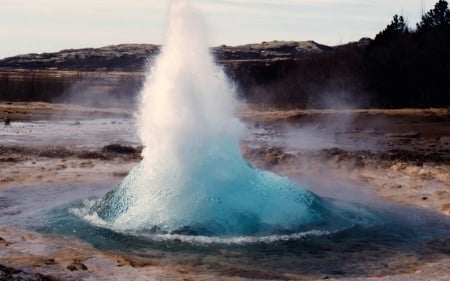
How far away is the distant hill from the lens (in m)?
86.2

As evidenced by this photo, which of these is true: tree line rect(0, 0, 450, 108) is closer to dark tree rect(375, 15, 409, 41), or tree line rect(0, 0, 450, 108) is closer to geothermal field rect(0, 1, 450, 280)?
dark tree rect(375, 15, 409, 41)

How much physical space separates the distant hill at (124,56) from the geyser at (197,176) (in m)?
70.4

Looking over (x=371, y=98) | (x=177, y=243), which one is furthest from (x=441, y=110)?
(x=177, y=243)

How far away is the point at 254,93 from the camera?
39844 millimetres

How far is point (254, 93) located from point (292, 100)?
375cm

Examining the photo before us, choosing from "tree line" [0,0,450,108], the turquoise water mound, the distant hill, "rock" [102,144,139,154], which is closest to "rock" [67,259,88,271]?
the turquoise water mound

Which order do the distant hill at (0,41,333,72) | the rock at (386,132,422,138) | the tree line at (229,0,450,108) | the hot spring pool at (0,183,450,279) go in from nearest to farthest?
1. the hot spring pool at (0,183,450,279)
2. the rock at (386,132,422,138)
3. the tree line at (229,0,450,108)
4. the distant hill at (0,41,333,72)

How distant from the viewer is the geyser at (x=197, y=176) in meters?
9.35

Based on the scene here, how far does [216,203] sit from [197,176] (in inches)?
23.7

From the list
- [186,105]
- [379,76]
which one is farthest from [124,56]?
[186,105]

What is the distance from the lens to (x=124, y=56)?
309 feet

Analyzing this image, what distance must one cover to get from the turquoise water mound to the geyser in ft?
0.05

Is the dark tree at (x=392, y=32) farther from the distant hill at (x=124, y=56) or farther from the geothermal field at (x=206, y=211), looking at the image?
the distant hill at (x=124, y=56)

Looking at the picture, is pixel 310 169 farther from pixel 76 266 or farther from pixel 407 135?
pixel 76 266
